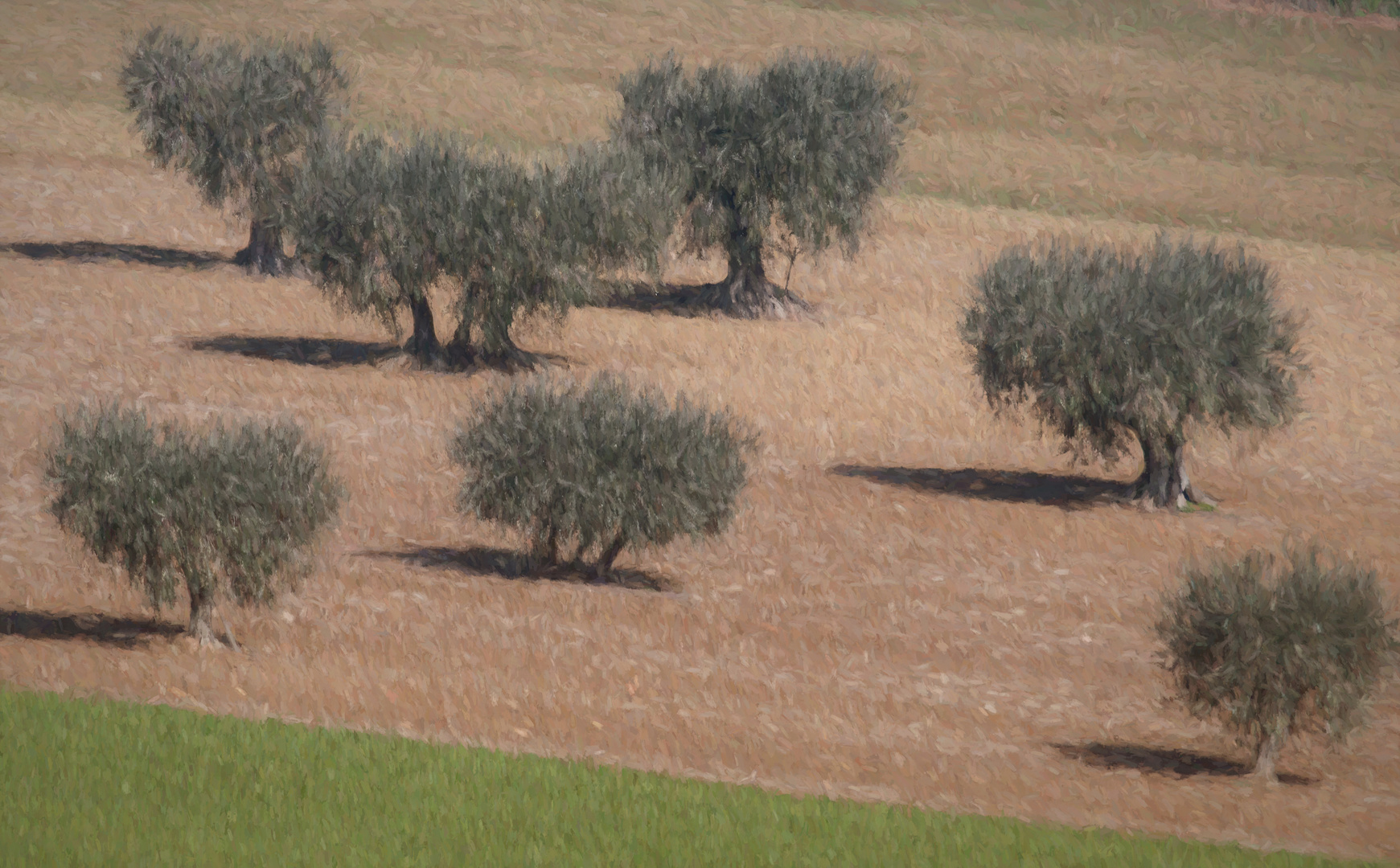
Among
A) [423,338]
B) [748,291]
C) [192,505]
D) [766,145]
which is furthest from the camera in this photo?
[748,291]

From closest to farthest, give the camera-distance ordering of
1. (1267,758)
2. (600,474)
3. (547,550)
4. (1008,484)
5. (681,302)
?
(1267,758) < (600,474) < (547,550) < (1008,484) < (681,302)

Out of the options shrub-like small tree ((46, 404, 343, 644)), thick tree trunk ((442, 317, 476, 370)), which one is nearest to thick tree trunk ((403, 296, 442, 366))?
thick tree trunk ((442, 317, 476, 370))

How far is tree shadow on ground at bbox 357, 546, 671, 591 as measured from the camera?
18250 mm

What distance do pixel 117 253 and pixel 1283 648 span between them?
26.9 m

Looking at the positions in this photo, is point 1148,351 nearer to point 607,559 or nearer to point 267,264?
point 607,559

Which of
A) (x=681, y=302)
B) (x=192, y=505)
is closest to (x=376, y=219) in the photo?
(x=681, y=302)

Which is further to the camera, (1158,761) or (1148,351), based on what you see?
(1148,351)

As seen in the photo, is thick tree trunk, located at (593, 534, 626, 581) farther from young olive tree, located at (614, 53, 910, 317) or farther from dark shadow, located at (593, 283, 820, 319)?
young olive tree, located at (614, 53, 910, 317)

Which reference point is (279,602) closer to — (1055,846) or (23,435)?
(23,435)

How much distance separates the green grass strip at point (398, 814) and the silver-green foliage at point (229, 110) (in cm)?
2286

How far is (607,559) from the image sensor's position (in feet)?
60.8

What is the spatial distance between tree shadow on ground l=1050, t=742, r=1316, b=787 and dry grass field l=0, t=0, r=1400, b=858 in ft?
0.16

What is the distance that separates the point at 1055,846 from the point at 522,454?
9.30 meters

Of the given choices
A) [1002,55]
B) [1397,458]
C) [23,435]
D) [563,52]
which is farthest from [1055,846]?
[1002,55]
